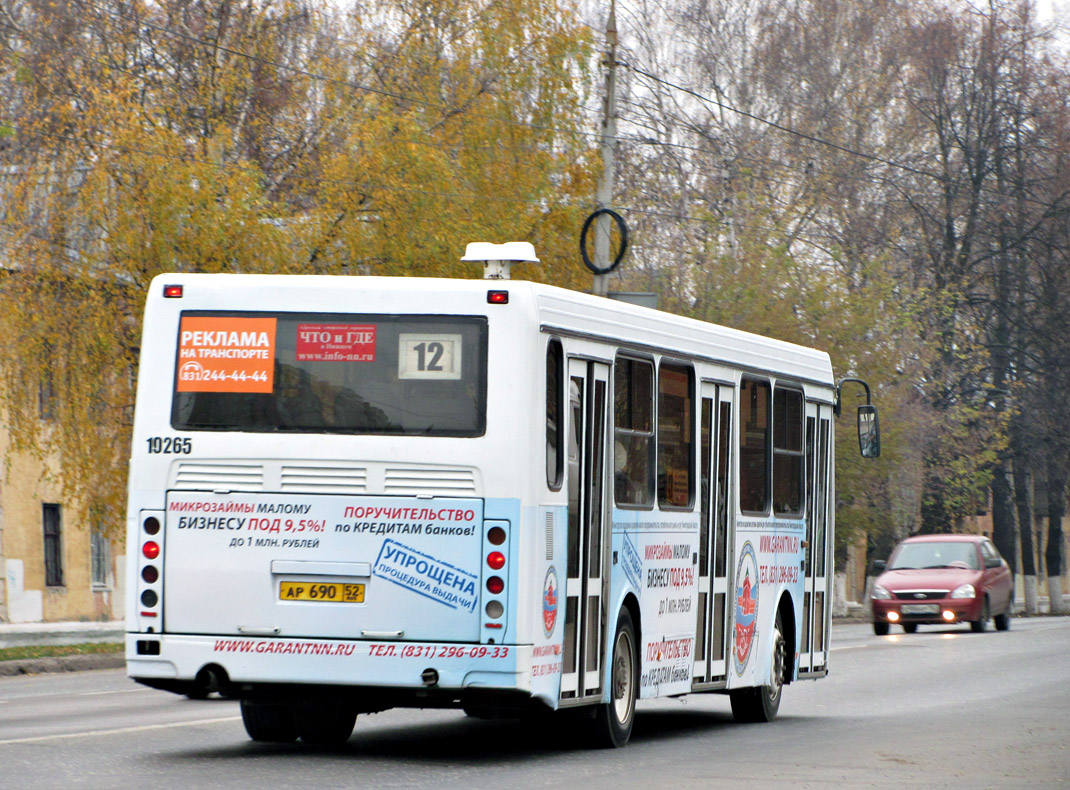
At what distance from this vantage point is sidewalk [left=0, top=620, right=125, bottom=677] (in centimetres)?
2269

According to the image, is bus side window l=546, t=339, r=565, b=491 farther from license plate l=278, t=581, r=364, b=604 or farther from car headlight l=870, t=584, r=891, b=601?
car headlight l=870, t=584, r=891, b=601

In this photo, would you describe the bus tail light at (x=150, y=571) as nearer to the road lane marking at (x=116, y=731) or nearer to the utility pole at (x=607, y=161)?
the road lane marking at (x=116, y=731)

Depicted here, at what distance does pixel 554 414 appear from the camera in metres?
11.2

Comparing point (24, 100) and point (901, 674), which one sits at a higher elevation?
point (24, 100)

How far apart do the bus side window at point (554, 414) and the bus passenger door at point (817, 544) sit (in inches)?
203

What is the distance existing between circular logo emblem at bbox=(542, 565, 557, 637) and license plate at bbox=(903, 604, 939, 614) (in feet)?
77.3

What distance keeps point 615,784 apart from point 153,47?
70.4 ft

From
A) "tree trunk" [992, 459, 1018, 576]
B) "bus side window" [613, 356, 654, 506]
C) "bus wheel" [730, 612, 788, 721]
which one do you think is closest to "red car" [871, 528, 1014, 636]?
"tree trunk" [992, 459, 1018, 576]

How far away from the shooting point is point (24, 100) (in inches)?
1148

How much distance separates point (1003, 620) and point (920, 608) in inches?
88.8


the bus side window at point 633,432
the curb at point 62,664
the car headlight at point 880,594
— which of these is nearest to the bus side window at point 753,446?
the bus side window at point 633,432

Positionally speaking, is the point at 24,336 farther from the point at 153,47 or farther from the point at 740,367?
the point at 740,367

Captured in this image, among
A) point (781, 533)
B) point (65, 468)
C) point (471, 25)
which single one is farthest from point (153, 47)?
point (781, 533)

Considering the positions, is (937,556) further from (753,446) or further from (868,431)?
(753,446)
